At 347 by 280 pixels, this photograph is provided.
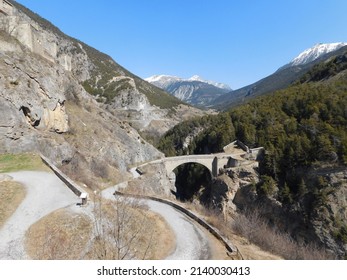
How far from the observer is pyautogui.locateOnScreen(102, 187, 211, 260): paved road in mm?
13031

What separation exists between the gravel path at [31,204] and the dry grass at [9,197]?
240 millimetres

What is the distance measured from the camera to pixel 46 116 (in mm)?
31641

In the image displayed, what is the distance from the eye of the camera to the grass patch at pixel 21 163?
2169 centimetres

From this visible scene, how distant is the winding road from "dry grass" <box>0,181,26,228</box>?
25cm

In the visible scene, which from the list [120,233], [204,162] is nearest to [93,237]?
[120,233]

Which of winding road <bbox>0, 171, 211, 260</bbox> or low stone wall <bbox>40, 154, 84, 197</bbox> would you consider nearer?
winding road <bbox>0, 171, 211, 260</bbox>

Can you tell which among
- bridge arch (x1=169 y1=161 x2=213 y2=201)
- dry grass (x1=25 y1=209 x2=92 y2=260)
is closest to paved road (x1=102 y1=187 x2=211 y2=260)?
dry grass (x1=25 y1=209 x2=92 y2=260)

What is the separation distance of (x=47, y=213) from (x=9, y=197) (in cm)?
309

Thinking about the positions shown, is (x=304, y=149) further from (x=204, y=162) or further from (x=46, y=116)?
(x=46, y=116)

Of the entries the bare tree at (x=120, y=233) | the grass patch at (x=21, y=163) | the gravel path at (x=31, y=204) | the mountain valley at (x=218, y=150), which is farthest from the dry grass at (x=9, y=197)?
the bare tree at (x=120, y=233)

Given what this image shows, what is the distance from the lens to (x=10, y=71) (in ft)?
95.9

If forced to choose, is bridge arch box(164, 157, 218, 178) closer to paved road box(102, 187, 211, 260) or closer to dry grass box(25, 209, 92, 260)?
paved road box(102, 187, 211, 260)

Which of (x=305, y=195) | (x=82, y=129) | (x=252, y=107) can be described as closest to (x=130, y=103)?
(x=252, y=107)
